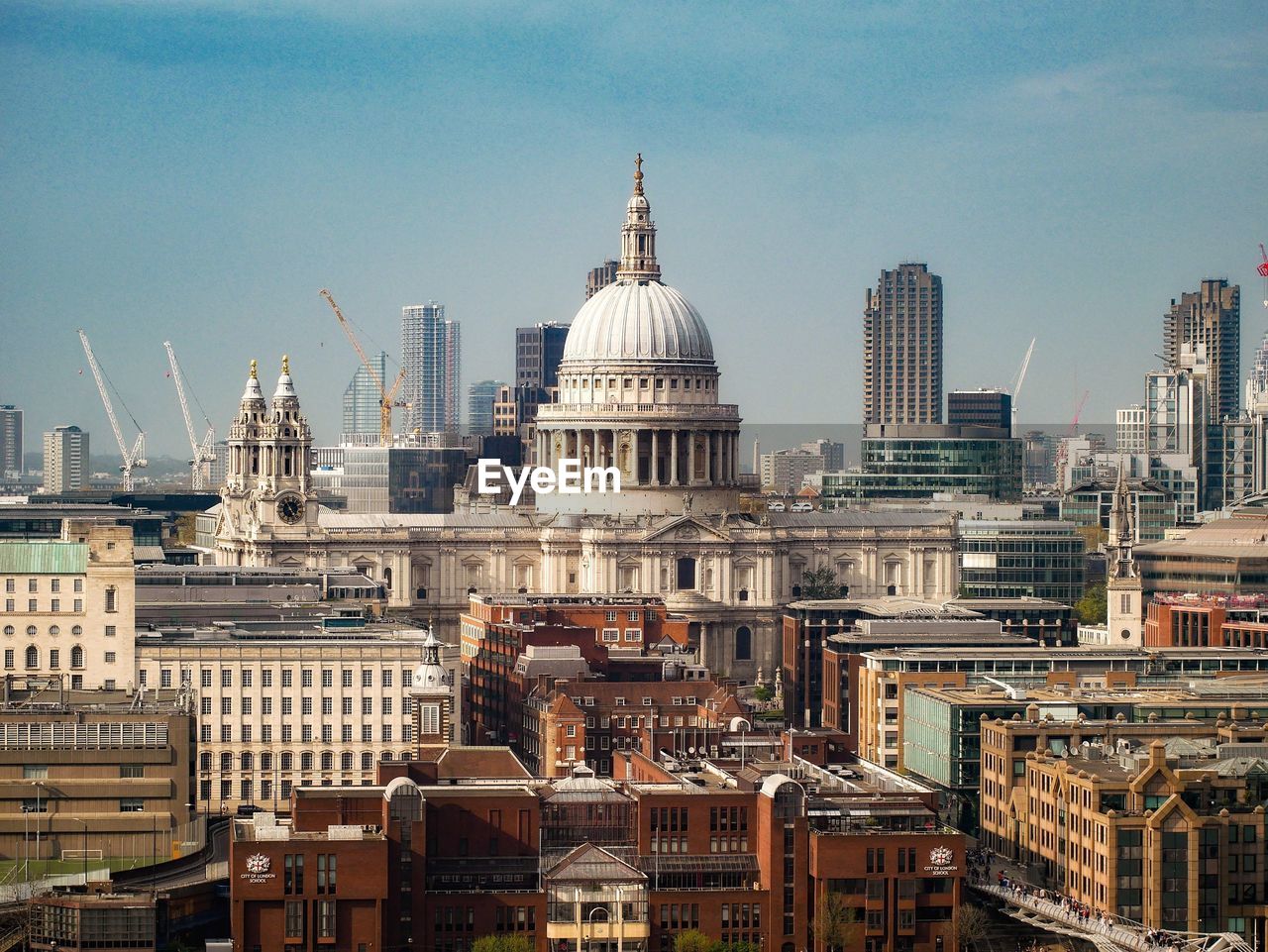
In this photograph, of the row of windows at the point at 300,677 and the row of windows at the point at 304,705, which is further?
the row of windows at the point at 300,677

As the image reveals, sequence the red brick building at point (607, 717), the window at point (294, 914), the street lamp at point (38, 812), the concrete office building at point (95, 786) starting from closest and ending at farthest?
1. the window at point (294, 914)
2. the street lamp at point (38, 812)
3. the concrete office building at point (95, 786)
4. the red brick building at point (607, 717)

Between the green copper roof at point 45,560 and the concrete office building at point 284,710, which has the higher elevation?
the green copper roof at point 45,560

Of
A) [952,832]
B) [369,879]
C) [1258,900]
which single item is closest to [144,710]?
[369,879]

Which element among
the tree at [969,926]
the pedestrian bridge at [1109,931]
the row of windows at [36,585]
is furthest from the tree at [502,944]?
the row of windows at [36,585]

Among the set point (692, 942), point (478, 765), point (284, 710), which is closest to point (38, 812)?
point (478, 765)

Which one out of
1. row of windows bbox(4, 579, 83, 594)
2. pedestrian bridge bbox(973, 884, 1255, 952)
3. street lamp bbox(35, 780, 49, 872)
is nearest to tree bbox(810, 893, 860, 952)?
pedestrian bridge bbox(973, 884, 1255, 952)

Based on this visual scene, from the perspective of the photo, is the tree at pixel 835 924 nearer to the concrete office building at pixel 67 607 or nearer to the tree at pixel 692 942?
the tree at pixel 692 942


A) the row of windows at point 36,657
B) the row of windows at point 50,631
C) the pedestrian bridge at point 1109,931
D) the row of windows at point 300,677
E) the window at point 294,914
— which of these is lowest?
the pedestrian bridge at point 1109,931

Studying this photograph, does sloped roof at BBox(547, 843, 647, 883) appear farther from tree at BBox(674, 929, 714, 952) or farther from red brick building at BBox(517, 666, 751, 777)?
red brick building at BBox(517, 666, 751, 777)
